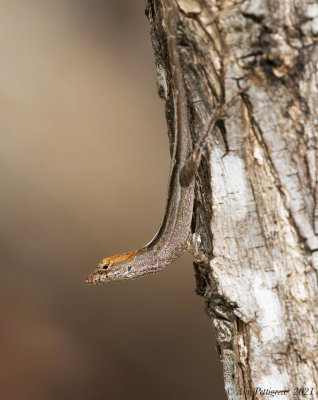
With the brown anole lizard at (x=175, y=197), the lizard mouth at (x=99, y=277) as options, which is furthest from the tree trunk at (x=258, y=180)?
the lizard mouth at (x=99, y=277)

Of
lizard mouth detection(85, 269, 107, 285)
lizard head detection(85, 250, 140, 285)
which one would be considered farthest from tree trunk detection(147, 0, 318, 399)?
lizard mouth detection(85, 269, 107, 285)

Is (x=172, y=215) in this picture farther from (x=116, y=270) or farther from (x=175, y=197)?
(x=116, y=270)

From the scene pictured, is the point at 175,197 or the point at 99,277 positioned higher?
the point at 175,197

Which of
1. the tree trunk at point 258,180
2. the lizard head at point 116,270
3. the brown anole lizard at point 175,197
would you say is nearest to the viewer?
the tree trunk at point 258,180

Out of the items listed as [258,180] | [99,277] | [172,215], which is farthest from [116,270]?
[258,180]

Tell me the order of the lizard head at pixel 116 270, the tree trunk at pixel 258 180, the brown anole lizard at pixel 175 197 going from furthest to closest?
the lizard head at pixel 116 270, the brown anole lizard at pixel 175 197, the tree trunk at pixel 258 180

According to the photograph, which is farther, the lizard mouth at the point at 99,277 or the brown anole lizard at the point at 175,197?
the lizard mouth at the point at 99,277

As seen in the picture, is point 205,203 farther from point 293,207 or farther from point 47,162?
point 47,162

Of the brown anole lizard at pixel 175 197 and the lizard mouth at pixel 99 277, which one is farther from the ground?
the brown anole lizard at pixel 175 197

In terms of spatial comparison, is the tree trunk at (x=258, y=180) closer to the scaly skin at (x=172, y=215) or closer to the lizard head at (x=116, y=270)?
the scaly skin at (x=172, y=215)
